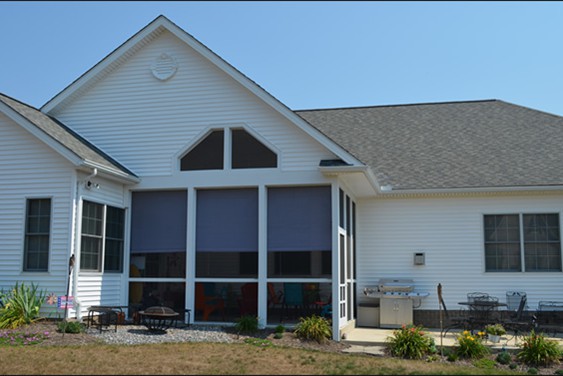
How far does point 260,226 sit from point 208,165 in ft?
6.56

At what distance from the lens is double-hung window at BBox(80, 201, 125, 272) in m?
14.0

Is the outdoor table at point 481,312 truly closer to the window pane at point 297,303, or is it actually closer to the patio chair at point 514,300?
the patio chair at point 514,300

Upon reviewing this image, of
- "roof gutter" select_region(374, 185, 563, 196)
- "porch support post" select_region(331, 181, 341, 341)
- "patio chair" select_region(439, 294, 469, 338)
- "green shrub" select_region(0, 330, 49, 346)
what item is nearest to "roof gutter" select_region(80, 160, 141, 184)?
"green shrub" select_region(0, 330, 49, 346)

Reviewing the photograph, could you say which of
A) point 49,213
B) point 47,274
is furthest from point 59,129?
point 47,274

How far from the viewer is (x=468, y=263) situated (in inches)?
Result: 649

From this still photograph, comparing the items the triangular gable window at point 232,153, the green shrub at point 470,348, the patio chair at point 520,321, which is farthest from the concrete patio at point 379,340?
the triangular gable window at point 232,153

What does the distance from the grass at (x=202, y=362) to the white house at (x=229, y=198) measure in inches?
99.8

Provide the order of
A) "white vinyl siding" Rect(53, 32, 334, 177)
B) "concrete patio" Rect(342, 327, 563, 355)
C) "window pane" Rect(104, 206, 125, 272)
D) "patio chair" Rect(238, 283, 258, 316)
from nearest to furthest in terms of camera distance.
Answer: "concrete patio" Rect(342, 327, 563, 355), "white vinyl siding" Rect(53, 32, 334, 177), "window pane" Rect(104, 206, 125, 272), "patio chair" Rect(238, 283, 258, 316)

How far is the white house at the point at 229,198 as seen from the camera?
13.9 metres

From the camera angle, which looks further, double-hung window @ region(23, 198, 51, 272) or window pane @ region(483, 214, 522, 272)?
window pane @ region(483, 214, 522, 272)

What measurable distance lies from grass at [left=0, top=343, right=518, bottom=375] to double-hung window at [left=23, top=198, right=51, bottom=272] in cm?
294

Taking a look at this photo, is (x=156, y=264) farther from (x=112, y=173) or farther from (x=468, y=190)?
(x=468, y=190)

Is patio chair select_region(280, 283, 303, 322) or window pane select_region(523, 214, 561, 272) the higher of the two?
window pane select_region(523, 214, 561, 272)

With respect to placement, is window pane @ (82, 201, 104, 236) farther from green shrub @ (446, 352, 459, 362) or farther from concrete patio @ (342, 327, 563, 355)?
green shrub @ (446, 352, 459, 362)
